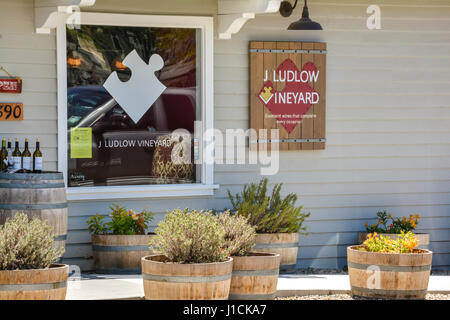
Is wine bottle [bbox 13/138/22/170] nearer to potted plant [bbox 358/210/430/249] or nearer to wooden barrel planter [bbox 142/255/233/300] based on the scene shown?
wooden barrel planter [bbox 142/255/233/300]

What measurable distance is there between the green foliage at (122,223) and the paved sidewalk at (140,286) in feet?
1.51

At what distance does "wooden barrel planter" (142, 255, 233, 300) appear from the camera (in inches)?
221

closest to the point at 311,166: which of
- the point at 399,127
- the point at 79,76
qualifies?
the point at 399,127

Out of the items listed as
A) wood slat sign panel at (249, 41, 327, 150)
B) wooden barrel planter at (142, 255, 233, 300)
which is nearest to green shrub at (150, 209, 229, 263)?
wooden barrel planter at (142, 255, 233, 300)

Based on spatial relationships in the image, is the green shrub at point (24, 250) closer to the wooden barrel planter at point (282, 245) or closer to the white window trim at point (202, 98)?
the white window trim at point (202, 98)

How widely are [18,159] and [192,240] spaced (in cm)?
253

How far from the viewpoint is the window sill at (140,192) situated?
820cm

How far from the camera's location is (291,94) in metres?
9.03

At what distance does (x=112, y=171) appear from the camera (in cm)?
841

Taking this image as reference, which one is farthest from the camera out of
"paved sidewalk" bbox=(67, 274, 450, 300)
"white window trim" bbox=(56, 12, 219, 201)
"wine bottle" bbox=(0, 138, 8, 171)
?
"white window trim" bbox=(56, 12, 219, 201)

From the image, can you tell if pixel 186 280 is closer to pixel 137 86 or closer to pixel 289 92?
pixel 137 86

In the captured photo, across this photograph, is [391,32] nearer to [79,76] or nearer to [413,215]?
[413,215]

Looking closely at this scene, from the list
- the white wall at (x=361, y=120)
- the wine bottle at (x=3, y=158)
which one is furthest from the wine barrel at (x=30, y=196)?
the white wall at (x=361, y=120)

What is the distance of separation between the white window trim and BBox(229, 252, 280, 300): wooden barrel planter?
8.08ft
